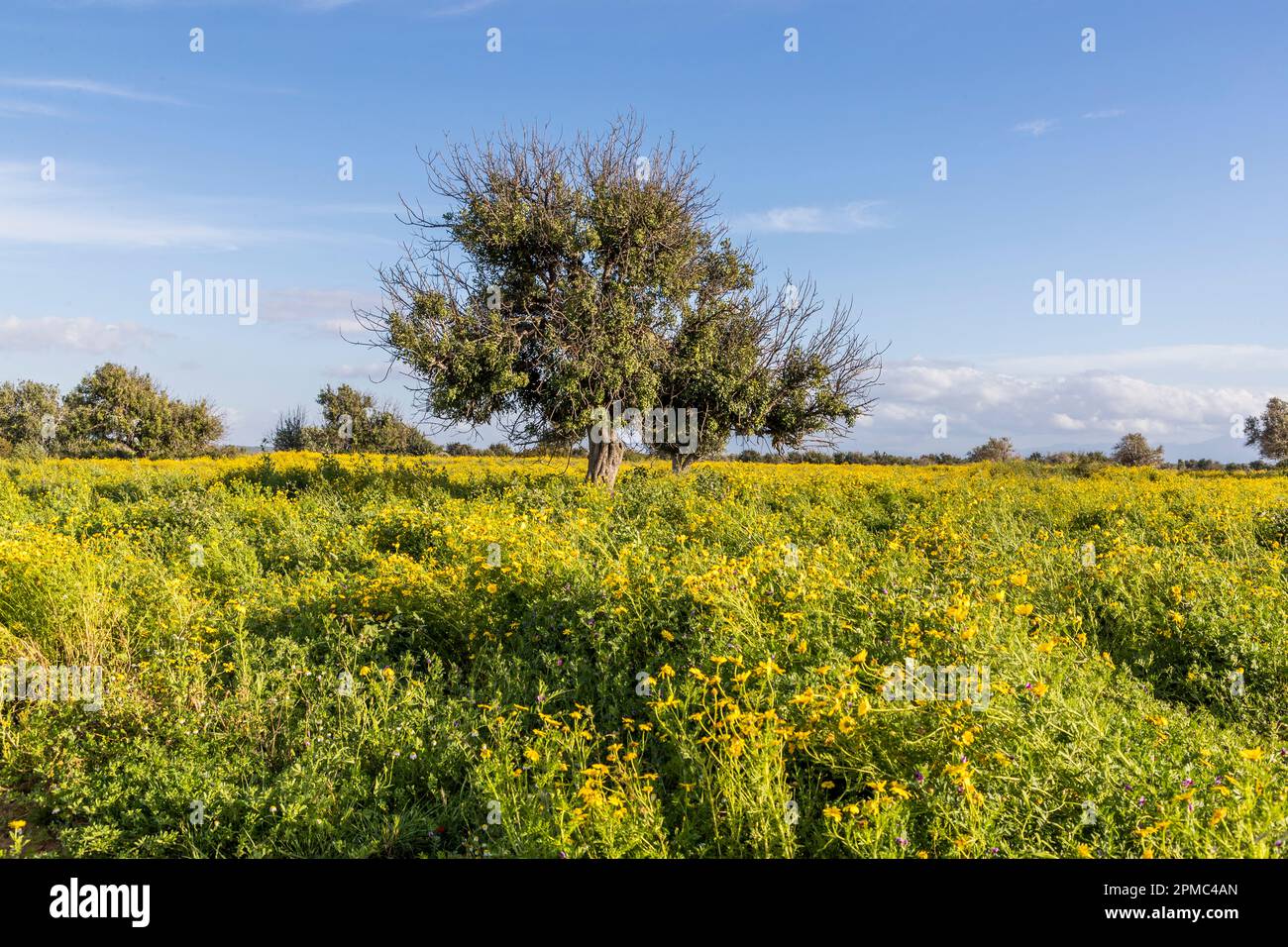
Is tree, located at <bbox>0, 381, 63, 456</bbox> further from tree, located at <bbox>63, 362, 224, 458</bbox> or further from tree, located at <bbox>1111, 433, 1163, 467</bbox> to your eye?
tree, located at <bbox>1111, 433, 1163, 467</bbox>

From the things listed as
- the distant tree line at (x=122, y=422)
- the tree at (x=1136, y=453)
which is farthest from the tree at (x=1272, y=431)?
the distant tree line at (x=122, y=422)

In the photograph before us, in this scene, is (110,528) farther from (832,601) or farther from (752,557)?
(832,601)

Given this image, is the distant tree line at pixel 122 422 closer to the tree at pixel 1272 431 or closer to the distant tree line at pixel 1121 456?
the distant tree line at pixel 1121 456

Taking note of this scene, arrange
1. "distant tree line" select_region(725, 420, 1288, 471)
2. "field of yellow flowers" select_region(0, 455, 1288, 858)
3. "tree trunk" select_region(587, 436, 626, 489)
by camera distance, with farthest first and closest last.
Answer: "distant tree line" select_region(725, 420, 1288, 471), "tree trunk" select_region(587, 436, 626, 489), "field of yellow flowers" select_region(0, 455, 1288, 858)

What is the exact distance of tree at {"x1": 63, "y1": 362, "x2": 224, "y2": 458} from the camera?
1986 inches

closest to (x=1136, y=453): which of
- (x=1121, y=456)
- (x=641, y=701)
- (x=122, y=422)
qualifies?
(x=1121, y=456)

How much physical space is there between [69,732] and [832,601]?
5.44 meters

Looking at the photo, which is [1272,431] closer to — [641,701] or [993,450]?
[993,450]

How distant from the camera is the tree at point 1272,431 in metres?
53.8

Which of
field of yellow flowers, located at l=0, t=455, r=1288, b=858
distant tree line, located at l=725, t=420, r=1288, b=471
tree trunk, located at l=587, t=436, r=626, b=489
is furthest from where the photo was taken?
distant tree line, located at l=725, t=420, r=1288, b=471

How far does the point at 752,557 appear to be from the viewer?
23.0ft

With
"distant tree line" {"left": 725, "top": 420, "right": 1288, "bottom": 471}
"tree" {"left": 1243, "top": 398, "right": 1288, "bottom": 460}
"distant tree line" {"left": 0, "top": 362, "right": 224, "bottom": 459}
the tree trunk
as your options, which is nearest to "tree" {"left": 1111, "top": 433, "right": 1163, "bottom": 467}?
"distant tree line" {"left": 725, "top": 420, "right": 1288, "bottom": 471}

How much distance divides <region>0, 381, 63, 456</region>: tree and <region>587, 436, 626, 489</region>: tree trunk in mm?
46933
